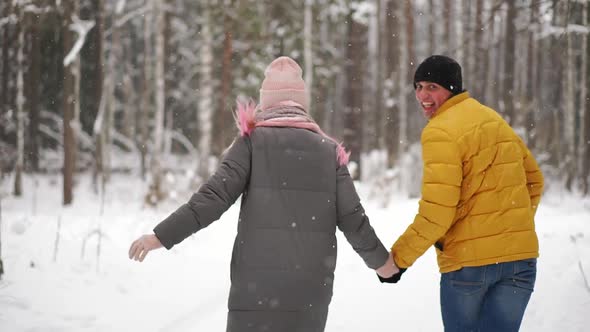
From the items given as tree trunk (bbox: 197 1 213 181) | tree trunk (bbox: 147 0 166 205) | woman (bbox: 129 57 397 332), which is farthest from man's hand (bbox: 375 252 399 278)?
tree trunk (bbox: 197 1 213 181)

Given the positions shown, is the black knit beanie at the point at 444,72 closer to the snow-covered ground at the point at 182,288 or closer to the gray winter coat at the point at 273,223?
the gray winter coat at the point at 273,223

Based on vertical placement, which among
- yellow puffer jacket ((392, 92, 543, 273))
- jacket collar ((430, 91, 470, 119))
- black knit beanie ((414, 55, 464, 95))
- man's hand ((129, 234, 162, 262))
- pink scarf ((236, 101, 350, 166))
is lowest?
man's hand ((129, 234, 162, 262))

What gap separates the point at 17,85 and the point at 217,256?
13.1m

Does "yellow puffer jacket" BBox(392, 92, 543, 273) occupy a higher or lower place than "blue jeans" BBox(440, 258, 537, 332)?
higher

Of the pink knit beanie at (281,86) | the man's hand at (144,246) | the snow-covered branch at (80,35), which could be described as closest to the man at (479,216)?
the pink knit beanie at (281,86)

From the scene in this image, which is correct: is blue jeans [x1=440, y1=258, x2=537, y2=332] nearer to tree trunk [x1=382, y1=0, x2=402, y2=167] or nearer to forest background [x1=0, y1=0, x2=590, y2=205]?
forest background [x1=0, y1=0, x2=590, y2=205]

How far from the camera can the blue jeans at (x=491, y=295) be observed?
3012 millimetres

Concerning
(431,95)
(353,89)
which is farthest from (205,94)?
(431,95)

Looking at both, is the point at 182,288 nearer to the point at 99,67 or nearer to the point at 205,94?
the point at 205,94

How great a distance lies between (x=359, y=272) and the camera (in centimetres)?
734

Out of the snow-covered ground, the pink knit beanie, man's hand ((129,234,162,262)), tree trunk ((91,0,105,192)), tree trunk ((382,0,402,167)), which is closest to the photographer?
man's hand ((129,234,162,262))

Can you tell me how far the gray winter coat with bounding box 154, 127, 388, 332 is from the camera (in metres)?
2.94

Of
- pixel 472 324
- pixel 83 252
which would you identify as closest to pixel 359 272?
pixel 83 252

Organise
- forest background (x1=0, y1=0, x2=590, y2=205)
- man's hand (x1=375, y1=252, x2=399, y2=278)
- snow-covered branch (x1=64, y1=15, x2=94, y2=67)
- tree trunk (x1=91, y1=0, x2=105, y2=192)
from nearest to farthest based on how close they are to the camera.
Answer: man's hand (x1=375, y1=252, x2=399, y2=278) < snow-covered branch (x1=64, y1=15, x2=94, y2=67) < forest background (x1=0, y1=0, x2=590, y2=205) < tree trunk (x1=91, y1=0, x2=105, y2=192)
